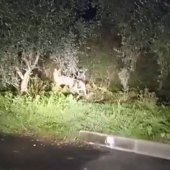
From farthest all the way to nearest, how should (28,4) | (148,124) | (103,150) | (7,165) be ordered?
(28,4)
(148,124)
(103,150)
(7,165)

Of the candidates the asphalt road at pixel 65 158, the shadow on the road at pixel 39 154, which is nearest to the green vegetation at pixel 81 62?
the shadow on the road at pixel 39 154

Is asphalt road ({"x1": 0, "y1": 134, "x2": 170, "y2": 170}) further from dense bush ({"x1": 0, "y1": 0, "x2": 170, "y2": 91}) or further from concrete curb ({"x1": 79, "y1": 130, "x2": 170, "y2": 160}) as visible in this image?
dense bush ({"x1": 0, "y1": 0, "x2": 170, "y2": 91})

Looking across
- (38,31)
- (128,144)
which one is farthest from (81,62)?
(128,144)

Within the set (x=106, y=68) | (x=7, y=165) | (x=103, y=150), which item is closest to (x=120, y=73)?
(x=106, y=68)

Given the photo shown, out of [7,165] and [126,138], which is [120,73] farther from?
[7,165]

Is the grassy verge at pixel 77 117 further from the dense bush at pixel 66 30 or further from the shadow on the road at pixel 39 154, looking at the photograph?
the dense bush at pixel 66 30

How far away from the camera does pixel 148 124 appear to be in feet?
27.5

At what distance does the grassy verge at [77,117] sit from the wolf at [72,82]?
2.71ft

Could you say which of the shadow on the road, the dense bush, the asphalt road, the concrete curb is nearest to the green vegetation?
the dense bush

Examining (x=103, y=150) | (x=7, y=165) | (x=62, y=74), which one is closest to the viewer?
(x=7, y=165)

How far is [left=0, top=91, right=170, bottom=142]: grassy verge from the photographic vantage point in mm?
8320

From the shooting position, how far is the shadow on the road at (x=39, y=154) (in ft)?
23.0

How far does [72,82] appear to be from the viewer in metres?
10.4

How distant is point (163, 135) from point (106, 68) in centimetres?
309
